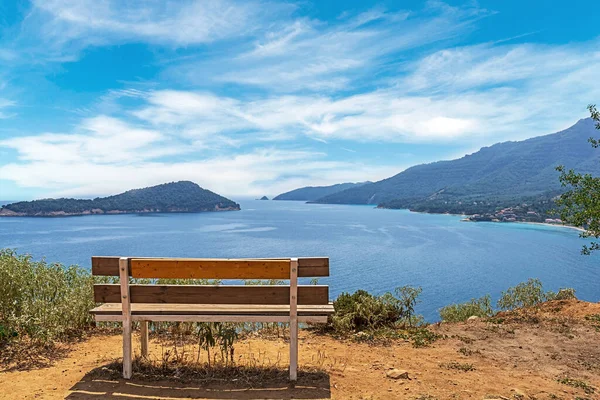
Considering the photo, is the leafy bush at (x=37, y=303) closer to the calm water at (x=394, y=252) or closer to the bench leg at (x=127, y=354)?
the bench leg at (x=127, y=354)

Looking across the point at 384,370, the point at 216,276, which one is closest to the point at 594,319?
the point at 384,370

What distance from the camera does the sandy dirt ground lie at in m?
4.59

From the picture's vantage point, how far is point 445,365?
5594mm

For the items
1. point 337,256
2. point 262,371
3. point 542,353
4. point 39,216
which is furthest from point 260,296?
point 39,216

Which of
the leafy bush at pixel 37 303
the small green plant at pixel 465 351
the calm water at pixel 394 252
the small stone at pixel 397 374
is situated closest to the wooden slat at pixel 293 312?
the small stone at pixel 397 374

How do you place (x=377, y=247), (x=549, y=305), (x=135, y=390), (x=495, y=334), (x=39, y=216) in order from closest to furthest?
(x=135, y=390), (x=495, y=334), (x=549, y=305), (x=377, y=247), (x=39, y=216)

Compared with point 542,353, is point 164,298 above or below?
above

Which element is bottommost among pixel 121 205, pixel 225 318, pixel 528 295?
pixel 528 295

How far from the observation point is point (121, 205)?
579ft

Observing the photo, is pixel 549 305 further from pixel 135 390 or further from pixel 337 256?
pixel 337 256

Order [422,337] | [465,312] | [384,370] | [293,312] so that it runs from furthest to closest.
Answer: [465,312] < [422,337] < [384,370] < [293,312]

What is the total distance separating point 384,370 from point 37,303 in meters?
5.82

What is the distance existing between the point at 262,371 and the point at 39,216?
17295 cm

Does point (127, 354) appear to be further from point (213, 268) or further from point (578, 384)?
point (578, 384)
